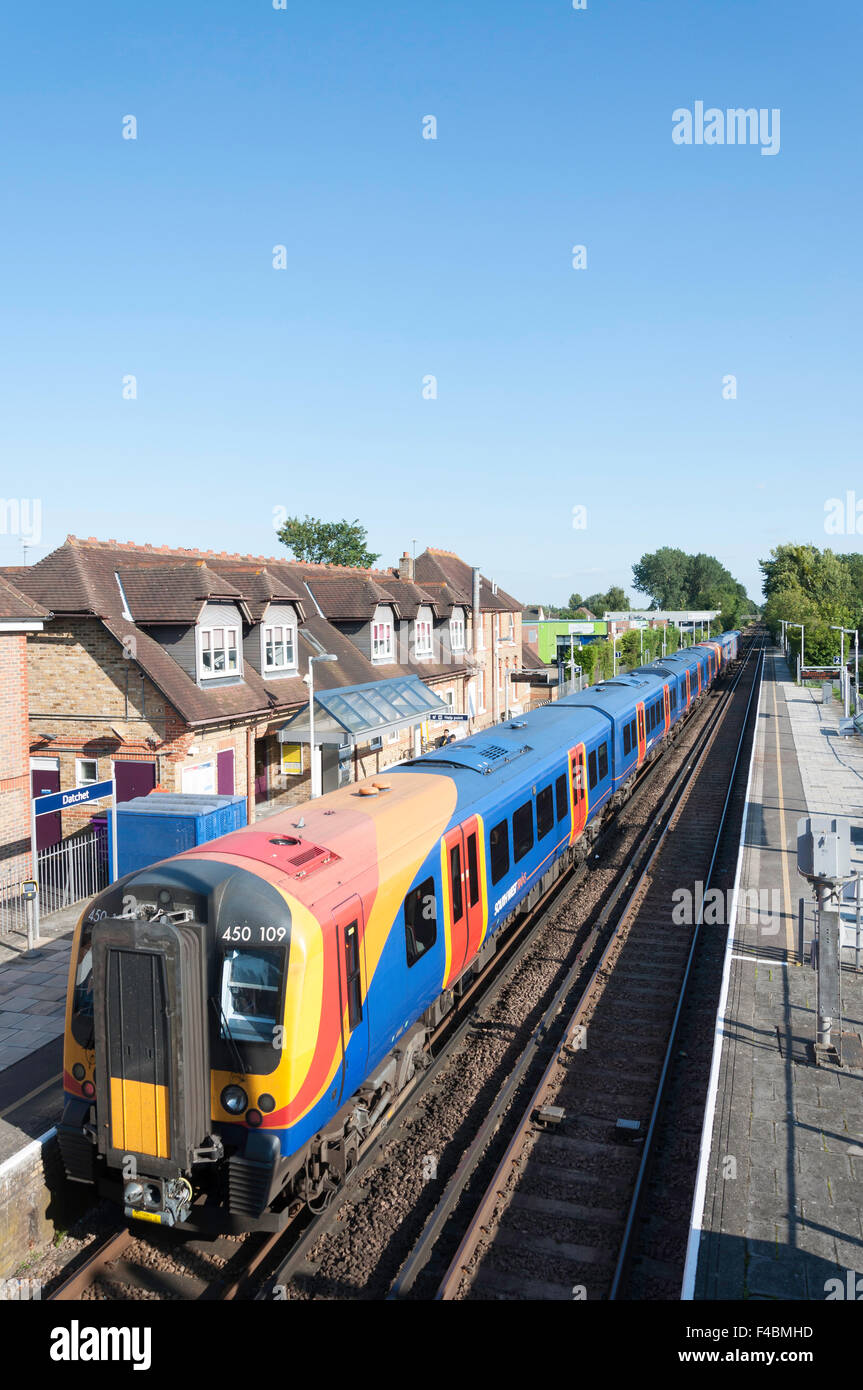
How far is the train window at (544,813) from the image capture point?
14.3 metres

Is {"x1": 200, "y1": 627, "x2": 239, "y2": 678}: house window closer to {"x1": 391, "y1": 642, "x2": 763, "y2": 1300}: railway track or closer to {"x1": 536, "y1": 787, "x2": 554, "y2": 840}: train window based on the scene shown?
{"x1": 536, "y1": 787, "x2": 554, "y2": 840}: train window

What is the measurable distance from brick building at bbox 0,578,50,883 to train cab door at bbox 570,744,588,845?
9650 millimetres

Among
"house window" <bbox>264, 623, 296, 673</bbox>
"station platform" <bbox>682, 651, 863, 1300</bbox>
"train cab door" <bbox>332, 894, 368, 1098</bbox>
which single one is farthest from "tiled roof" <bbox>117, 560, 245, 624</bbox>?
"train cab door" <bbox>332, 894, 368, 1098</bbox>

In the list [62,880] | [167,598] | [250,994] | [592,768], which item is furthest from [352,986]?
[167,598]

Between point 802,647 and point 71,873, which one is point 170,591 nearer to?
point 71,873

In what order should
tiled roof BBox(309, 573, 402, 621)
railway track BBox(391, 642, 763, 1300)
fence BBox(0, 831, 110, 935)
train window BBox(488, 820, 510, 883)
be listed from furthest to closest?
tiled roof BBox(309, 573, 402, 621), fence BBox(0, 831, 110, 935), train window BBox(488, 820, 510, 883), railway track BBox(391, 642, 763, 1300)

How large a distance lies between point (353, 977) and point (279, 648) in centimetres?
1708

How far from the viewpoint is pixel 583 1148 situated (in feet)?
30.4

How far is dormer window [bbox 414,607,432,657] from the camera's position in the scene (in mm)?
32938

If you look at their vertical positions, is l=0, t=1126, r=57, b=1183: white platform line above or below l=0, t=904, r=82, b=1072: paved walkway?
above

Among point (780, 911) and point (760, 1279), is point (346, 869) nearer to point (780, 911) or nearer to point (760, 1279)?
point (760, 1279)

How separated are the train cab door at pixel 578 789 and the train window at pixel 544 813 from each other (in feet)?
5.24

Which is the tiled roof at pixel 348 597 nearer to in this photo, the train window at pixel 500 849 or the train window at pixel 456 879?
the train window at pixel 500 849
